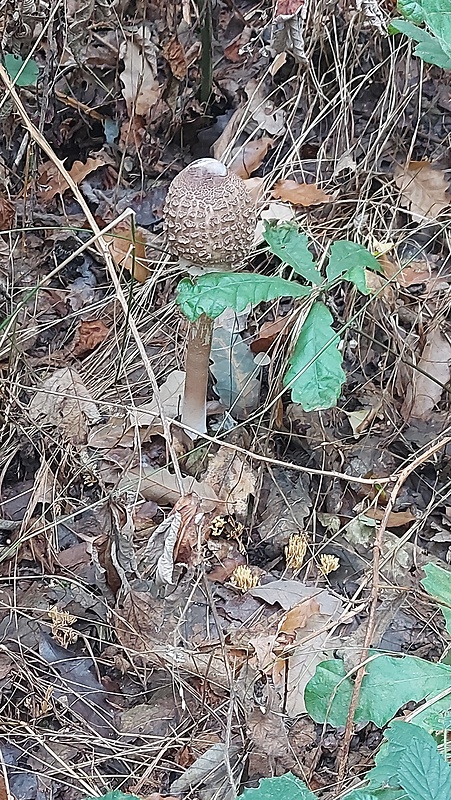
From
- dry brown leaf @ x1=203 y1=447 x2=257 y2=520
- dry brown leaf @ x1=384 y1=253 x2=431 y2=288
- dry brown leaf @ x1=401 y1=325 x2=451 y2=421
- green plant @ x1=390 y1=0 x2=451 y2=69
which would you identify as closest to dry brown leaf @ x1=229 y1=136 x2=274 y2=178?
dry brown leaf @ x1=384 y1=253 x2=431 y2=288

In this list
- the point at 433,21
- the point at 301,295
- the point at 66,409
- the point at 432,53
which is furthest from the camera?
the point at 66,409

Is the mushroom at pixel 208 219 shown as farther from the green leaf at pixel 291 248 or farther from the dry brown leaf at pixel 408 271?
the dry brown leaf at pixel 408 271

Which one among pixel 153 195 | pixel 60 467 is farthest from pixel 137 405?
A: pixel 153 195

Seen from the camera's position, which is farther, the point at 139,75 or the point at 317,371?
the point at 139,75

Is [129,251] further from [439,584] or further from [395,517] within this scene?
[439,584]

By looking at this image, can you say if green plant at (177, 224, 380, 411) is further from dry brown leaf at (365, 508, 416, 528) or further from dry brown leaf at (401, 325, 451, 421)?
dry brown leaf at (401, 325, 451, 421)

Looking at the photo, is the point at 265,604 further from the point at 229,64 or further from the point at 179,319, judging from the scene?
the point at 229,64

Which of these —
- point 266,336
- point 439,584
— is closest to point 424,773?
point 439,584
